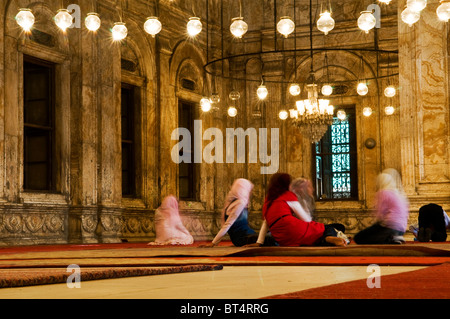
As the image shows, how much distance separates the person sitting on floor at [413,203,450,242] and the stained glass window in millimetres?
6122

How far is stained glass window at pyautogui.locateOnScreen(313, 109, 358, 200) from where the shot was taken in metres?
16.6

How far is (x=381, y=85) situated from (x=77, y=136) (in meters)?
7.05

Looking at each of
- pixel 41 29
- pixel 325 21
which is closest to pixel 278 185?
pixel 325 21

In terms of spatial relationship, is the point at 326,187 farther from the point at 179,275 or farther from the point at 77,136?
the point at 179,275

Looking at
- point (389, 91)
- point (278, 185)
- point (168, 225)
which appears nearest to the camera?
point (278, 185)

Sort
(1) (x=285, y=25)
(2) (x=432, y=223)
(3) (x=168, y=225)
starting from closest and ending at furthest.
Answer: (1) (x=285, y=25), (2) (x=432, y=223), (3) (x=168, y=225)

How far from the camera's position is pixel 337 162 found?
16797mm

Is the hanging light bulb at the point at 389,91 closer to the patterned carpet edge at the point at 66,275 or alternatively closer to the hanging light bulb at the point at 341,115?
the hanging light bulb at the point at 341,115

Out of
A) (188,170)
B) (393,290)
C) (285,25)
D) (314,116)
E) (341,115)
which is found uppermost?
(285,25)

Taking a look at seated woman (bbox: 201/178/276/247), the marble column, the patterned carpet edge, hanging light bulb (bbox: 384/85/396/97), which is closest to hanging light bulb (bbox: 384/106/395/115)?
hanging light bulb (bbox: 384/85/396/97)

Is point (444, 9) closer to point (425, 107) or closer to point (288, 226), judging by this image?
point (288, 226)

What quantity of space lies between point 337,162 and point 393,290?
14018 millimetres

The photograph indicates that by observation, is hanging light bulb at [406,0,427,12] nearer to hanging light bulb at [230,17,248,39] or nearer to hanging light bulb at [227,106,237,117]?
hanging light bulb at [230,17,248,39]
